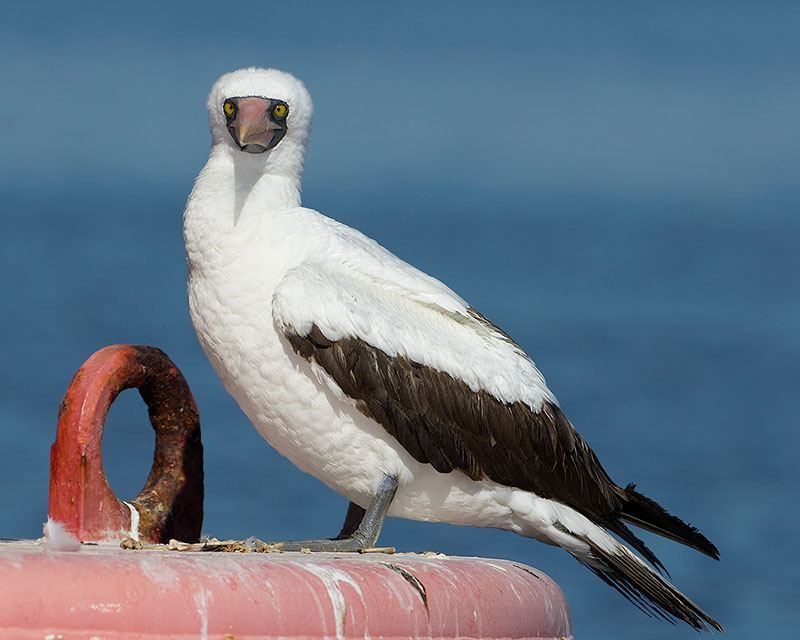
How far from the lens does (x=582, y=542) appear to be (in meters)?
6.36

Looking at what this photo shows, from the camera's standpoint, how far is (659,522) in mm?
6465

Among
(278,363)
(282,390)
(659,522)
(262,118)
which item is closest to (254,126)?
(262,118)

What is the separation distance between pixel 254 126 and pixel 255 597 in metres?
2.91

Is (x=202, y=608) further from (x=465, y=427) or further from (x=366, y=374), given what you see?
(x=465, y=427)

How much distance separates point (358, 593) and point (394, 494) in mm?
1952

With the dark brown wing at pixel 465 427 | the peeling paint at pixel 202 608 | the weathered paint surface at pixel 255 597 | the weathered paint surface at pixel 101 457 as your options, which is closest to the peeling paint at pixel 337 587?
the weathered paint surface at pixel 255 597

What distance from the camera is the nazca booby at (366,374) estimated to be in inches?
227

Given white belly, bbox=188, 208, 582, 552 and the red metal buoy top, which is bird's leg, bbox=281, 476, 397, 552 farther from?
the red metal buoy top

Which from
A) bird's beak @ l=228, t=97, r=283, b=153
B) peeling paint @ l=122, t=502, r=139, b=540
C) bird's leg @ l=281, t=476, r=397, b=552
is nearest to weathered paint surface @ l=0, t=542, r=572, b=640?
bird's leg @ l=281, t=476, r=397, b=552

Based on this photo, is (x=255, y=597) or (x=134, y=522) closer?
(x=255, y=597)

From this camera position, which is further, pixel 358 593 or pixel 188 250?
pixel 188 250

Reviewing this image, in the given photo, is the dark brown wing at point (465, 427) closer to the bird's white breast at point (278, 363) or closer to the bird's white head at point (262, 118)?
the bird's white breast at point (278, 363)

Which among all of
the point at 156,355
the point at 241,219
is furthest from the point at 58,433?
the point at 241,219

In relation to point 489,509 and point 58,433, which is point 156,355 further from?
point 489,509
